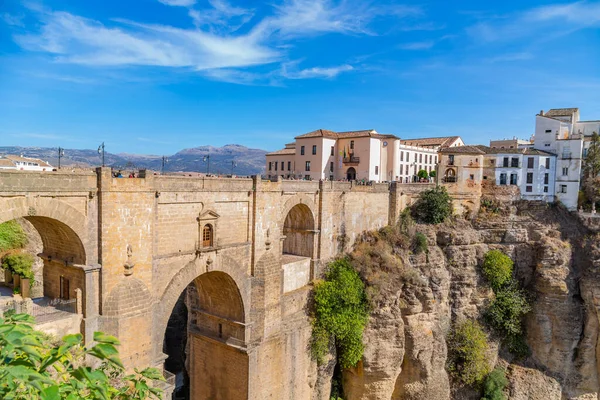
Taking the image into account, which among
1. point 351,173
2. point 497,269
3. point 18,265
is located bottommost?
point 497,269

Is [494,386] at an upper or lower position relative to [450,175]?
lower

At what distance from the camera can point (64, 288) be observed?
43.4 ft

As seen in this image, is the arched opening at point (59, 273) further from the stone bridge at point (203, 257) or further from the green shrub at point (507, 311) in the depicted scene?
the green shrub at point (507, 311)

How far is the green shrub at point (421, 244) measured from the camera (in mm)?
26953

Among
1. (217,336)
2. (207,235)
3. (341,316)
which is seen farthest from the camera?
(341,316)

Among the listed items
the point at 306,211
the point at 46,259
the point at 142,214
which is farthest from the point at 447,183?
the point at 46,259

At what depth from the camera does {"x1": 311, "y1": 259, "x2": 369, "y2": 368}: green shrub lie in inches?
844

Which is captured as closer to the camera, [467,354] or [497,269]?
[467,354]

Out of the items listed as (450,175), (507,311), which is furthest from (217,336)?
(450,175)

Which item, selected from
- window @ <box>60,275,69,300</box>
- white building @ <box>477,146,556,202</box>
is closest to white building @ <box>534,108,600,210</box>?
white building @ <box>477,146,556,202</box>

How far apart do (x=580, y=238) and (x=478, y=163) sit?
955cm

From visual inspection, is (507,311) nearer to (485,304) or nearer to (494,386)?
(485,304)

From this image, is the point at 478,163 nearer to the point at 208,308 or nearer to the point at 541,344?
the point at 541,344

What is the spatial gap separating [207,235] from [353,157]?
22.8 m
